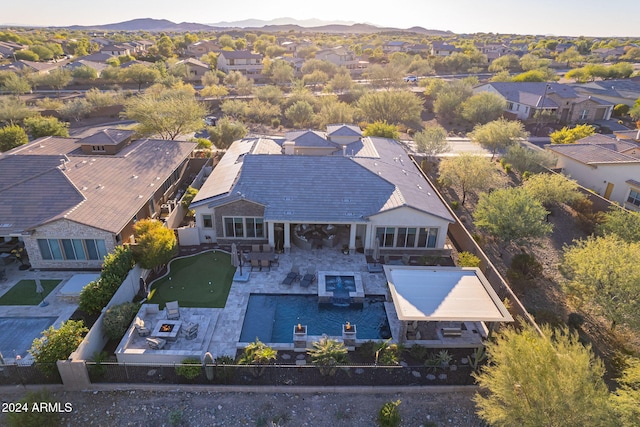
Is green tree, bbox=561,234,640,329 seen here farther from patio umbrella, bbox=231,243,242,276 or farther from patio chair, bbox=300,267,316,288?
patio umbrella, bbox=231,243,242,276

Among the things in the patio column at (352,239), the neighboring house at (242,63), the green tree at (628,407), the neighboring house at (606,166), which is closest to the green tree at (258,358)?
the patio column at (352,239)

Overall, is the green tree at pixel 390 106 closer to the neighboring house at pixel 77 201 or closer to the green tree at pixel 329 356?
the neighboring house at pixel 77 201

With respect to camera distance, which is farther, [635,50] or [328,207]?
[635,50]

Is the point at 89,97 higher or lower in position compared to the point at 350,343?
higher

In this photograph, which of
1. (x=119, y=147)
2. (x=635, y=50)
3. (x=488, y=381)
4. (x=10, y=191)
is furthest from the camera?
(x=635, y=50)

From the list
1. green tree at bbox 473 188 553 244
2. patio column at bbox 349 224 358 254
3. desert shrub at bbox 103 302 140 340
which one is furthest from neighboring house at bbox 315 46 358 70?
desert shrub at bbox 103 302 140 340

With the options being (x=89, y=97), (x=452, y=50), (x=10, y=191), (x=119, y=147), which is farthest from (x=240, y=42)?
Result: (x=10, y=191)

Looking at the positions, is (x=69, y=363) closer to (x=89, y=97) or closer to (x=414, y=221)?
(x=414, y=221)
